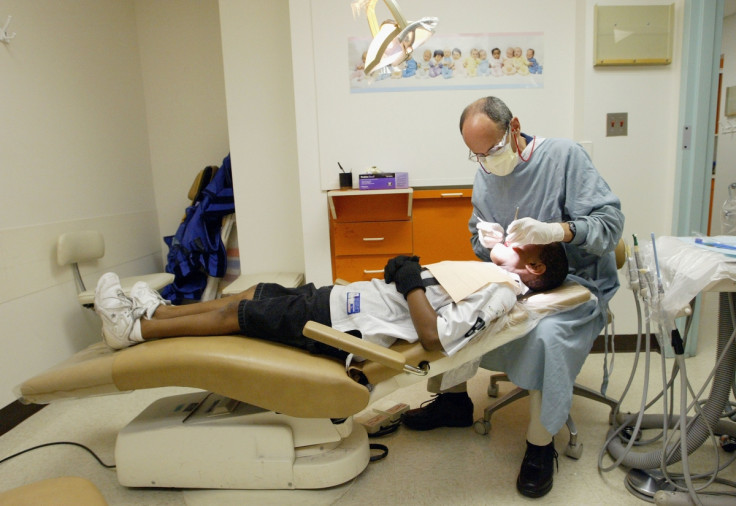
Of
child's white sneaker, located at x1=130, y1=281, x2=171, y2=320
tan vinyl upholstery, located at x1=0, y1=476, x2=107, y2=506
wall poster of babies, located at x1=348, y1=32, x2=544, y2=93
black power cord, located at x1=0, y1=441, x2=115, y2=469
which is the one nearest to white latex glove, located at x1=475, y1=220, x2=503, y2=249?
wall poster of babies, located at x1=348, y1=32, x2=544, y2=93

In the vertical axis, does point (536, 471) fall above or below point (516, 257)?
below

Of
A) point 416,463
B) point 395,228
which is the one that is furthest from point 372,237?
point 416,463

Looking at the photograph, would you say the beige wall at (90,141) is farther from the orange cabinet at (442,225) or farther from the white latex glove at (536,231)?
the white latex glove at (536,231)

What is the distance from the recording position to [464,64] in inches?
101

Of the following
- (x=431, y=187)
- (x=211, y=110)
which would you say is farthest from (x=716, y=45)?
(x=211, y=110)

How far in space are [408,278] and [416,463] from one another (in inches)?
29.1

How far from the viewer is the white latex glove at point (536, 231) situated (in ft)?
4.84

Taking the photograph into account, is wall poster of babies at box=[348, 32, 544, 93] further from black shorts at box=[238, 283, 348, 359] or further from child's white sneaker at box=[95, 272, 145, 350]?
child's white sneaker at box=[95, 272, 145, 350]

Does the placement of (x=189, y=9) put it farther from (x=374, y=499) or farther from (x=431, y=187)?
(x=374, y=499)

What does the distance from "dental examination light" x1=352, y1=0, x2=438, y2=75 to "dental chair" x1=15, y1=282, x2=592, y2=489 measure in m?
0.87

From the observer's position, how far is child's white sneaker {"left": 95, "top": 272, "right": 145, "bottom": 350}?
4.91 ft

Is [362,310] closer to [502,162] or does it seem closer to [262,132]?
[502,162]

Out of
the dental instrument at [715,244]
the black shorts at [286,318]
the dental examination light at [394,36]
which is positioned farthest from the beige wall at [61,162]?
the dental instrument at [715,244]

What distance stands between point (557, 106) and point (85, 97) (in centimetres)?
287
